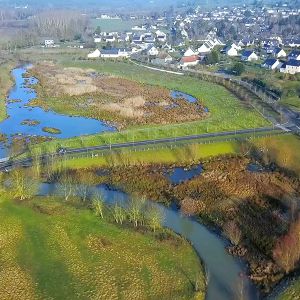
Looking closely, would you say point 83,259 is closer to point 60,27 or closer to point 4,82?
point 4,82

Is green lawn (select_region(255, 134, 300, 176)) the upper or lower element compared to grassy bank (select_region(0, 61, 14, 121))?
upper

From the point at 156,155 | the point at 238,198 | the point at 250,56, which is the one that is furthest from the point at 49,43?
the point at 238,198

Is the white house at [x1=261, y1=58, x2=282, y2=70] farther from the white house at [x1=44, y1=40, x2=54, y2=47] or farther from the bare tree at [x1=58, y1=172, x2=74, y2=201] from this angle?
the white house at [x1=44, y1=40, x2=54, y2=47]

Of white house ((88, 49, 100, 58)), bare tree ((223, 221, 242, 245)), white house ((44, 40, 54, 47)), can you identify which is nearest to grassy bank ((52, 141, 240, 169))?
bare tree ((223, 221, 242, 245))

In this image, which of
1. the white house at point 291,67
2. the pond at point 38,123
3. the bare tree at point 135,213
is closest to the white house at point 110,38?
the white house at point 291,67

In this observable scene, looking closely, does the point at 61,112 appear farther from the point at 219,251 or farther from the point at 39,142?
the point at 219,251

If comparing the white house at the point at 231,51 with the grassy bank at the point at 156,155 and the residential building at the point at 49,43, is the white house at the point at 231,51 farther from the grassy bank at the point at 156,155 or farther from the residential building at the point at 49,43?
the grassy bank at the point at 156,155
